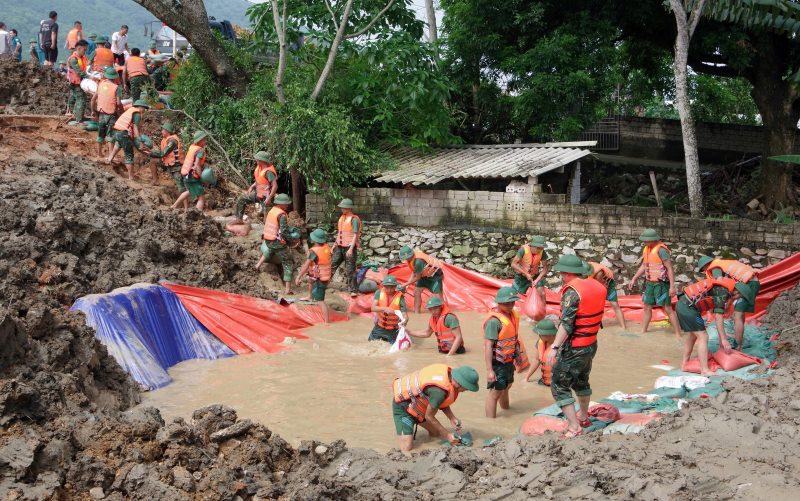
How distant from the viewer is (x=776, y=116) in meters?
15.8

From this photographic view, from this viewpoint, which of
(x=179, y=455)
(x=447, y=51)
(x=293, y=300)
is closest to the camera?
(x=179, y=455)

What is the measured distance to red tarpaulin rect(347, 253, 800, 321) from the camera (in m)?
→ 12.0

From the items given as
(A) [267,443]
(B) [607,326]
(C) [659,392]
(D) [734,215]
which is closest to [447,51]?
(D) [734,215]

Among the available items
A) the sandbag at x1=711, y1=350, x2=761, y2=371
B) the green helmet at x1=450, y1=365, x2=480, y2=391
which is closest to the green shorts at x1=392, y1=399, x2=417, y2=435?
the green helmet at x1=450, y1=365, x2=480, y2=391

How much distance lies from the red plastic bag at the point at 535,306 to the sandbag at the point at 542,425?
4.10m

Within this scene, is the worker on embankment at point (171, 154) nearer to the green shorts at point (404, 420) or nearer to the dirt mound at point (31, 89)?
the dirt mound at point (31, 89)

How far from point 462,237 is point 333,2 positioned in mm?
5825

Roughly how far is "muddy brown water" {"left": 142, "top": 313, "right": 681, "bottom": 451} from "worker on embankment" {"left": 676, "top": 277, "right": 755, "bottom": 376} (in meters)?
0.62

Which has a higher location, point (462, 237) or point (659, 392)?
point (462, 237)

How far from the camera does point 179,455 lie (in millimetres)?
5793

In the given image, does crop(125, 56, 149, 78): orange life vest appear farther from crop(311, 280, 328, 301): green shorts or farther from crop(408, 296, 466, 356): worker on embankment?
crop(408, 296, 466, 356): worker on embankment

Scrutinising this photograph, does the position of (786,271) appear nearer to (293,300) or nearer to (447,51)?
(293,300)

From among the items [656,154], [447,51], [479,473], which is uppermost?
[447,51]

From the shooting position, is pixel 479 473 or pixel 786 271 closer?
pixel 479 473
